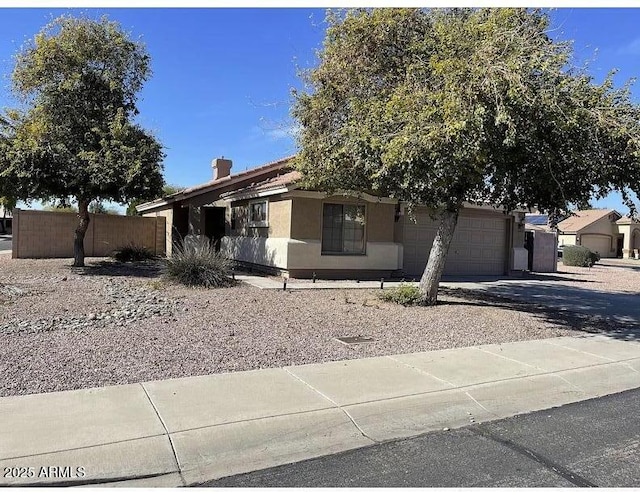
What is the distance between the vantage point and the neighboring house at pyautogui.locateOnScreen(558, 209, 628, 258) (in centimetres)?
4950

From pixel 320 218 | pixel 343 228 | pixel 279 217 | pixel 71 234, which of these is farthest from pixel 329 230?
pixel 71 234

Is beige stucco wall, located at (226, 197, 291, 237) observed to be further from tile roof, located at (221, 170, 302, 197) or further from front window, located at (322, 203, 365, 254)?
front window, located at (322, 203, 365, 254)

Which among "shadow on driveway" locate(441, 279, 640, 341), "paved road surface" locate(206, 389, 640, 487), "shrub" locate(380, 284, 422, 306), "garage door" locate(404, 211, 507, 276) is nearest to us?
"paved road surface" locate(206, 389, 640, 487)

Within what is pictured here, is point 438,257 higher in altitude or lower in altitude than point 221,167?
lower

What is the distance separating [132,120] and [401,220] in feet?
30.0

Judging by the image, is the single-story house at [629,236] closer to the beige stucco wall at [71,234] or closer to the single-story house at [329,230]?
the single-story house at [329,230]

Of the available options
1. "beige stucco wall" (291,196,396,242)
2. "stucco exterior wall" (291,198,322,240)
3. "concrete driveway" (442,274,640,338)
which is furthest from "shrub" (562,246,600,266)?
"stucco exterior wall" (291,198,322,240)

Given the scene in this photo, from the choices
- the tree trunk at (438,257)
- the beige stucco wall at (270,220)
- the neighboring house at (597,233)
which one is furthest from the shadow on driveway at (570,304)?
the neighboring house at (597,233)

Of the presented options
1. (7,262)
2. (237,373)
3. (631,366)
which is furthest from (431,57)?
(7,262)

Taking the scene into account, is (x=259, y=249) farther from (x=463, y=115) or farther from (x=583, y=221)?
(x=583, y=221)

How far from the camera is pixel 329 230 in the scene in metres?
16.1

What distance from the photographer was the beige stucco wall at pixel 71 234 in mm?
20484

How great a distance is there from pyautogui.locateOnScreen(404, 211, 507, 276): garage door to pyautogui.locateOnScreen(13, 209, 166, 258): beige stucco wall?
12143 millimetres

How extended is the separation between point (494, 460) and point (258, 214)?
1391 centimetres
